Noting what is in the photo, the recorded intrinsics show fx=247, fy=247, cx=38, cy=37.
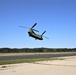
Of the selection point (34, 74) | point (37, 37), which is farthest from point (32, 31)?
point (34, 74)

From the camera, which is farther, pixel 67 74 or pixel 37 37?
pixel 37 37

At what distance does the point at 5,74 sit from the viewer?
77.0 feet

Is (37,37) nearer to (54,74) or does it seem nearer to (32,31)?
(32,31)

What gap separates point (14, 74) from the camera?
23.5m

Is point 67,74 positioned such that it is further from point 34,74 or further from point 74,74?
point 34,74

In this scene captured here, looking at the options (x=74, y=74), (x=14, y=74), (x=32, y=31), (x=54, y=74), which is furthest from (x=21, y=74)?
(x=32, y=31)

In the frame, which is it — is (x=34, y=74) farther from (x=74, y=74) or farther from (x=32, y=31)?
(x=32, y=31)

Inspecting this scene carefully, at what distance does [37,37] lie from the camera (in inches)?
2056

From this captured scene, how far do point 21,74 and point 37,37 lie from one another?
94.9 feet

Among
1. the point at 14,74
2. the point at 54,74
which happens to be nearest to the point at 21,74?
the point at 14,74

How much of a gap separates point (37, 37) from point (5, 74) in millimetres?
29117

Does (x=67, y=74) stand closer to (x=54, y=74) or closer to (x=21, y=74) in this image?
(x=54, y=74)

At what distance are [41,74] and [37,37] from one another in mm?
29028

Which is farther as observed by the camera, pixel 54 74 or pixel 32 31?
pixel 32 31
